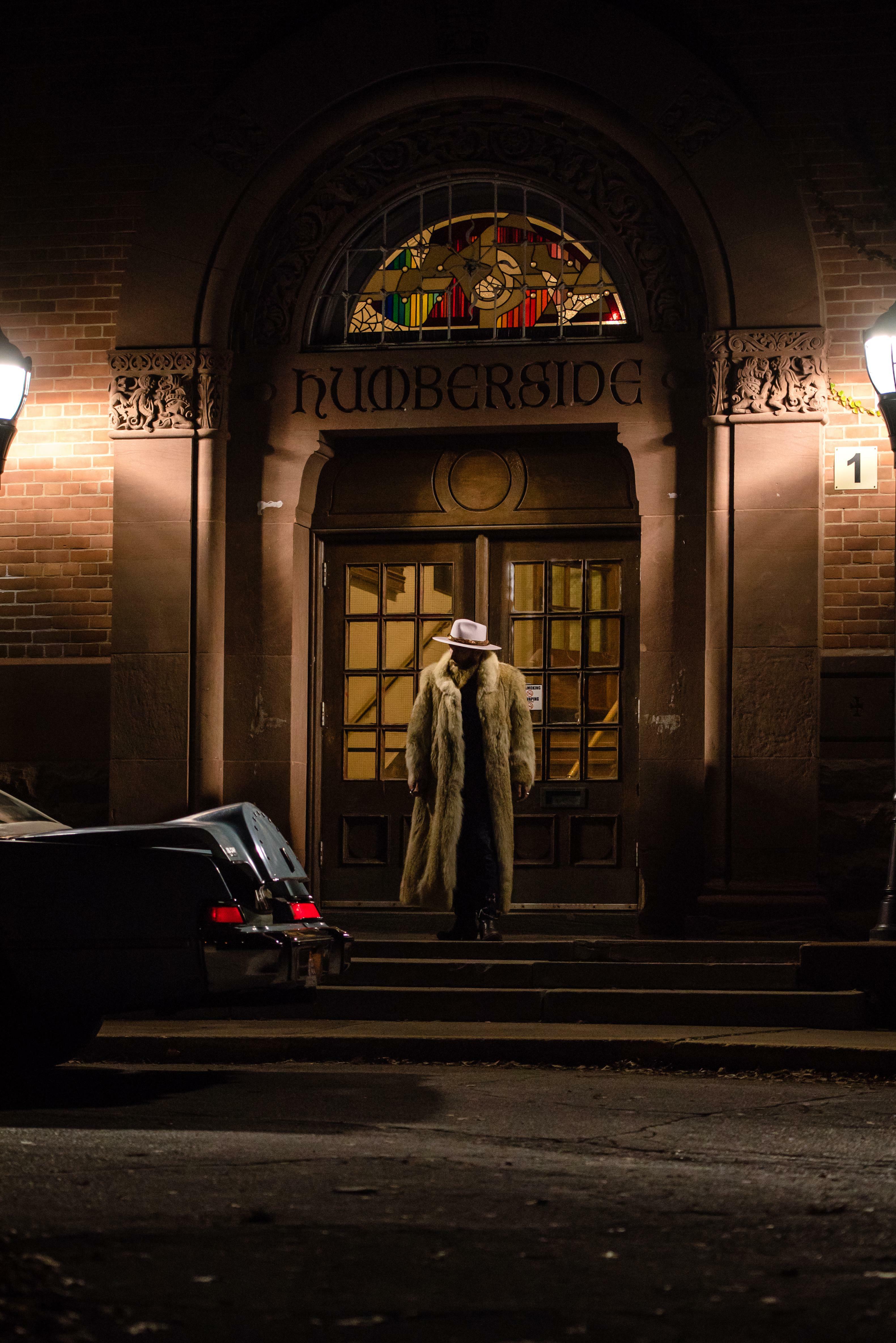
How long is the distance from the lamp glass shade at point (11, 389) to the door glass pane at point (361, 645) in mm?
3421

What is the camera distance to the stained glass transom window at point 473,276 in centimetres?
1280

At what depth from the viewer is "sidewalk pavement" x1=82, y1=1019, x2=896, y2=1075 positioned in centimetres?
838

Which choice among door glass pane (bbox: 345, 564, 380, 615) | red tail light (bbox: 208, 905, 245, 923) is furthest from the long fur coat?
red tail light (bbox: 208, 905, 245, 923)

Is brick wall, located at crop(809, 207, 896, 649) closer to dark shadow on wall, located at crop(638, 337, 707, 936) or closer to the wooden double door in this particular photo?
dark shadow on wall, located at crop(638, 337, 707, 936)

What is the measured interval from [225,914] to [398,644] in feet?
20.5

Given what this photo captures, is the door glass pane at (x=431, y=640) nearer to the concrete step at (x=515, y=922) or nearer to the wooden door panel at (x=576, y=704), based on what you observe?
the wooden door panel at (x=576, y=704)

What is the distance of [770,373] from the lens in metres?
12.0

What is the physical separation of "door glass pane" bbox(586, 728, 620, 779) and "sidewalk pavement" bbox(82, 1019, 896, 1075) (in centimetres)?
375

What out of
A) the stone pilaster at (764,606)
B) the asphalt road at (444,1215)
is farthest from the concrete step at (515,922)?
the asphalt road at (444,1215)

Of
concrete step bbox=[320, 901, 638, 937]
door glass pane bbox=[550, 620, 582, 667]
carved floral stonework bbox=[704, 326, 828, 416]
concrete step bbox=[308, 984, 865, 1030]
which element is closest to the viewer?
concrete step bbox=[308, 984, 865, 1030]

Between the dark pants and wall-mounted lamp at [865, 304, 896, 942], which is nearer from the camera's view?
wall-mounted lamp at [865, 304, 896, 942]

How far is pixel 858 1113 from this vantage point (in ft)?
22.9

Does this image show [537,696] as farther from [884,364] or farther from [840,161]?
[840,161]

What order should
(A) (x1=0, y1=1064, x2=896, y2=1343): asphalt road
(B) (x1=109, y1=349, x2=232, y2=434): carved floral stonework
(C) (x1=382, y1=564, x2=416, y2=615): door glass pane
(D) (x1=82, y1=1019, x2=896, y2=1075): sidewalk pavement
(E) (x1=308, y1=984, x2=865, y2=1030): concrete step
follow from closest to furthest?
(A) (x1=0, y1=1064, x2=896, y2=1343): asphalt road → (D) (x1=82, y1=1019, x2=896, y2=1075): sidewalk pavement → (E) (x1=308, y1=984, x2=865, y2=1030): concrete step → (B) (x1=109, y1=349, x2=232, y2=434): carved floral stonework → (C) (x1=382, y1=564, x2=416, y2=615): door glass pane
